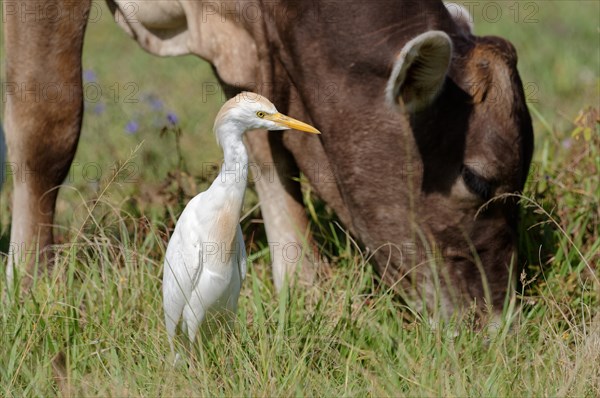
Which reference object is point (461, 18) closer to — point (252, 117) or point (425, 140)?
point (425, 140)

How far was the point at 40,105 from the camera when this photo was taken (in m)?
5.49

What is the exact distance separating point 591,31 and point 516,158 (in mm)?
7316

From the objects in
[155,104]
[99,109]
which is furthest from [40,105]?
[99,109]

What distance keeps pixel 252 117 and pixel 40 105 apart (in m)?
1.97

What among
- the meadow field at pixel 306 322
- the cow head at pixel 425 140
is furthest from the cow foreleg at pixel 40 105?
the cow head at pixel 425 140

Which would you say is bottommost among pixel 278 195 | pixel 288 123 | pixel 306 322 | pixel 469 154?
pixel 306 322

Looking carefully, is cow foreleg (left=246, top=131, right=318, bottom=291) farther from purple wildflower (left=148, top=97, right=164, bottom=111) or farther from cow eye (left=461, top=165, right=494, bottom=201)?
purple wildflower (left=148, top=97, right=164, bottom=111)

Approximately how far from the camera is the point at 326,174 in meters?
5.38

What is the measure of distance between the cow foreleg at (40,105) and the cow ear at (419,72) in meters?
1.71

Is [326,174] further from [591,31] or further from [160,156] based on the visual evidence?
[591,31]

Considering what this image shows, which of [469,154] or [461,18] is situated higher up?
[461,18]

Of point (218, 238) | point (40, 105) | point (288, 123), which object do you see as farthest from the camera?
point (40, 105)

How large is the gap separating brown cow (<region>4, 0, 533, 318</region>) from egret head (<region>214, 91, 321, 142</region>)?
2.57ft

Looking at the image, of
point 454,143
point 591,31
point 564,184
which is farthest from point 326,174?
point 591,31
